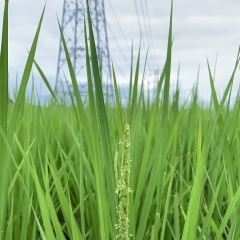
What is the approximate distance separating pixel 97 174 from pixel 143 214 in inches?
3.9

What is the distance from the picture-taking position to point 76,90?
16.6 inches

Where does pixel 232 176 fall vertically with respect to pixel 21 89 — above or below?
below

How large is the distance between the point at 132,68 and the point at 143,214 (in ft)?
0.98

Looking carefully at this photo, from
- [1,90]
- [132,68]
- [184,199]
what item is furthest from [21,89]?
[184,199]

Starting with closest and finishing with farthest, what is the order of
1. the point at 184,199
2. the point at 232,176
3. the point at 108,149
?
1. the point at 108,149
2. the point at 232,176
3. the point at 184,199

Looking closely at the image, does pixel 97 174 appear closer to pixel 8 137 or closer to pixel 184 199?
pixel 8 137

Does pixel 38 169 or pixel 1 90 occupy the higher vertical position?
pixel 1 90

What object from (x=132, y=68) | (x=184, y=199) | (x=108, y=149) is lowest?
(x=184, y=199)

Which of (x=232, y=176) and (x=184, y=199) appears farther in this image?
(x=184, y=199)

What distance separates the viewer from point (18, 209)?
65 centimetres

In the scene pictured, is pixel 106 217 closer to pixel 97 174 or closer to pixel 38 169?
pixel 97 174

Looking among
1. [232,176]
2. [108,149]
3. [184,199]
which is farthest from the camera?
[184,199]

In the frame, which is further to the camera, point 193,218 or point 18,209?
point 18,209

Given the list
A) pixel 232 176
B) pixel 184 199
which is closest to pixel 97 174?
pixel 232 176
